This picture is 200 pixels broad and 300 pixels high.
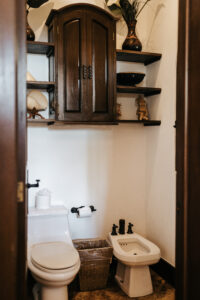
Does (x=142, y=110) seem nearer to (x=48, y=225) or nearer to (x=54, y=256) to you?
(x=48, y=225)

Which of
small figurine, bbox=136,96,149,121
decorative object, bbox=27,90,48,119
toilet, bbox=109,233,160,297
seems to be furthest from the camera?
small figurine, bbox=136,96,149,121

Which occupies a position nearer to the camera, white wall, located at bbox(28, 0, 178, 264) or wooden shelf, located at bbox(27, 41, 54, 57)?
wooden shelf, located at bbox(27, 41, 54, 57)

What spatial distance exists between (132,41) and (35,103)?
1072 millimetres

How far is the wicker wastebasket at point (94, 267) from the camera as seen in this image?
267 cm

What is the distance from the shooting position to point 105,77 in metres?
2.81

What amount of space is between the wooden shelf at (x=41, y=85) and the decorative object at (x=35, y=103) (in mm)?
62

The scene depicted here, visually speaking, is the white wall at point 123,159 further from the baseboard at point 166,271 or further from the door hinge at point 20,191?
the door hinge at point 20,191

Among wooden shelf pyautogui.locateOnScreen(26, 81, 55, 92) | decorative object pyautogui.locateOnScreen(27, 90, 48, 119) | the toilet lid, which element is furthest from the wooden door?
decorative object pyautogui.locateOnScreen(27, 90, 48, 119)

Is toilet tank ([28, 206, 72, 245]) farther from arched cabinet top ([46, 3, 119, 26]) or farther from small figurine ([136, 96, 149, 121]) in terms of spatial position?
arched cabinet top ([46, 3, 119, 26])

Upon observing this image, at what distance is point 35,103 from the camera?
8.91ft

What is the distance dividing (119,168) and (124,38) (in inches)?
51.0

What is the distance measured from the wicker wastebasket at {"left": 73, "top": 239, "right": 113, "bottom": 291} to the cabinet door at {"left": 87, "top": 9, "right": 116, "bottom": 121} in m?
1.13

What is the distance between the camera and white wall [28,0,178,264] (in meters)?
2.89

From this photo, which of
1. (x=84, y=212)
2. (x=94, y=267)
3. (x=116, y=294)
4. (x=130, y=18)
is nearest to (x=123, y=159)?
(x=84, y=212)
